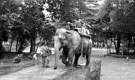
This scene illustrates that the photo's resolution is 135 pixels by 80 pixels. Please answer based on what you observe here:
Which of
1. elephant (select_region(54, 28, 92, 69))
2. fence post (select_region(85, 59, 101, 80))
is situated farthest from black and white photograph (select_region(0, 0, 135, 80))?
fence post (select_region(85, 59, 101, 80))

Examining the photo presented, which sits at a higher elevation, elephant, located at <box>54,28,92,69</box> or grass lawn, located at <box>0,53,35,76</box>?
elephant, located at <box>54,28,92,69</box>

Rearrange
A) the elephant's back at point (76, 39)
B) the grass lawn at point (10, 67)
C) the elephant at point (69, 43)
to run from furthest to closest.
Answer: the elephant's back at point (76, 39) < the elephant at point (69, 43) < the grass lawn at point (10, 67)

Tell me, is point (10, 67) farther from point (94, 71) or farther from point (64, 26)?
point (94, 71)

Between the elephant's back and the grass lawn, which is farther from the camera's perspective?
the elephant's back

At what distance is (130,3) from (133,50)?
8.28 meters

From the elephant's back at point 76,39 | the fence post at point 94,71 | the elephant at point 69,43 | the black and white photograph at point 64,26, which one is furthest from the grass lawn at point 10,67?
the fence post at point 94,71

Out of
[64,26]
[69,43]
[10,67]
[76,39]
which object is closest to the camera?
[69,43]

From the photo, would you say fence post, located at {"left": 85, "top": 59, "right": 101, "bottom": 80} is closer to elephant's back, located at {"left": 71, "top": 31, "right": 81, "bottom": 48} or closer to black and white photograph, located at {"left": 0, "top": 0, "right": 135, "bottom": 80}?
black and white photograph, located at {"left": 0, "top": 0, "right": 135, "bottom": 80}

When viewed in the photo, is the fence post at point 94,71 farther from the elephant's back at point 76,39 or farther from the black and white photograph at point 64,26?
the elephant's back at point 76,39

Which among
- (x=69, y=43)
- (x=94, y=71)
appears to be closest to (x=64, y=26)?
(x=69, y=43)

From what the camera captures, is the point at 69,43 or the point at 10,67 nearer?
the point at 69,43

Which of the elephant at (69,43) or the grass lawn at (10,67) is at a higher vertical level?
the elephant at (69,43)

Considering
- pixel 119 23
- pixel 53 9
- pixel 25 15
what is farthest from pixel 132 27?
pixel 25 15

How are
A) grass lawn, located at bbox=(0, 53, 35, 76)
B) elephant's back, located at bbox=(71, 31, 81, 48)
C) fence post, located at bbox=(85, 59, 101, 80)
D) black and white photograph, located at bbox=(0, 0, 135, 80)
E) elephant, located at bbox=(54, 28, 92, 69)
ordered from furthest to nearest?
1. black and white photograph, located at bbox=(0, 0, 135, 80)
2. elephant's back, located at bbox=(71, 31, 81, 48)
3. elephant, located at bbox=(54, 28, 92, 69)
4. grass lawn, located at bbox=(0, 53, 35, 76)
5. fence post, located at bbox=(85, 59, 101, 80)
